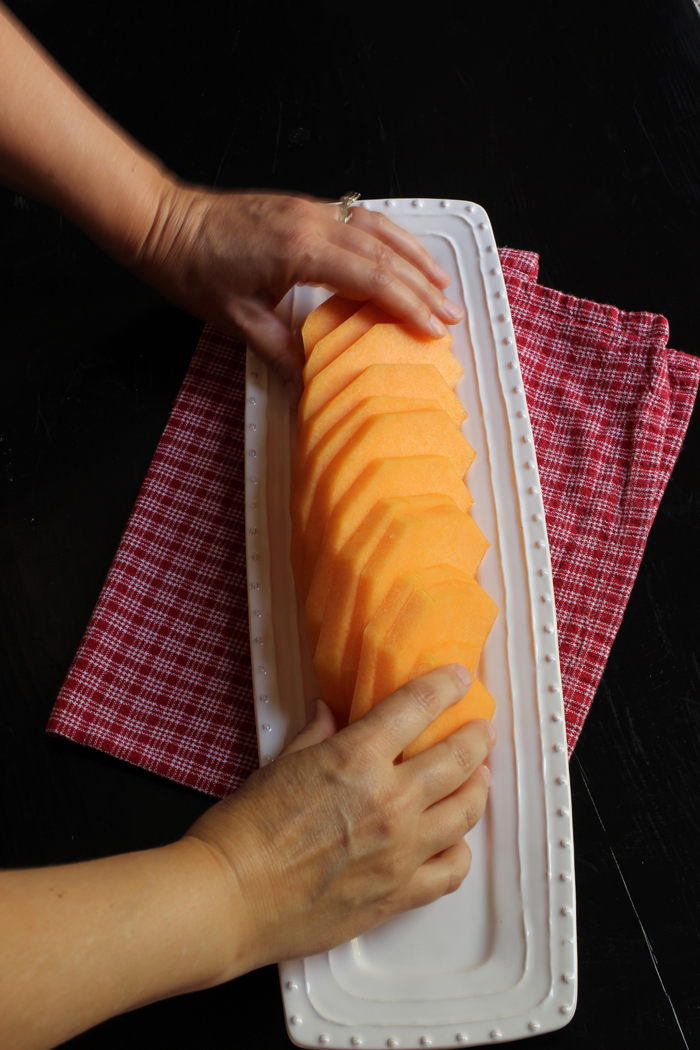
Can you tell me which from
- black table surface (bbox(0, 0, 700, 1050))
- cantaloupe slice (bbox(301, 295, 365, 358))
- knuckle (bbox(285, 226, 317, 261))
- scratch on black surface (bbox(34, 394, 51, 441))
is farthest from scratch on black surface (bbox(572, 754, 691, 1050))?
scratch on black surface (bbox(34, 394, 51, 441))

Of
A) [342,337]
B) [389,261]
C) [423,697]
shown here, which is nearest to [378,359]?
[342,337]

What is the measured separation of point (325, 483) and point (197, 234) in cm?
59

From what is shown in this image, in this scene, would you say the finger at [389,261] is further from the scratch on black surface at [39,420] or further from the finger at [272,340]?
the scratch on black surface at [39,420]

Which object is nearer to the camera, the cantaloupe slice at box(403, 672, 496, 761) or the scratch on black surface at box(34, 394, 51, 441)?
the cantaloupe slice at box(403, 672, 496, 761)

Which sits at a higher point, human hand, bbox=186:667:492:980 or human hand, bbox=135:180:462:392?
human hand, bbox=135:180:462:392

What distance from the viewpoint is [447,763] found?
108 cm

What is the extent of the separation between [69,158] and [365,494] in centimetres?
82

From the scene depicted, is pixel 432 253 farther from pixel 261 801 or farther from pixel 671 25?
pixel 261 801

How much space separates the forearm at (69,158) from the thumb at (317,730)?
3.08 ft

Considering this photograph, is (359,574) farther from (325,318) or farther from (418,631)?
(325,318)

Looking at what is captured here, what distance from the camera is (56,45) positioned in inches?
75.4

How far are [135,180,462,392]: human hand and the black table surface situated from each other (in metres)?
0.19

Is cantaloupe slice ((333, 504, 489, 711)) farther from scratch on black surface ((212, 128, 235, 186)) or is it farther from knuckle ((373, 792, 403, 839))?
scratch on black surface ((212, 128, 235, 186))

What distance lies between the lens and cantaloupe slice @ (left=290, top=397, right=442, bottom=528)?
1240mm
